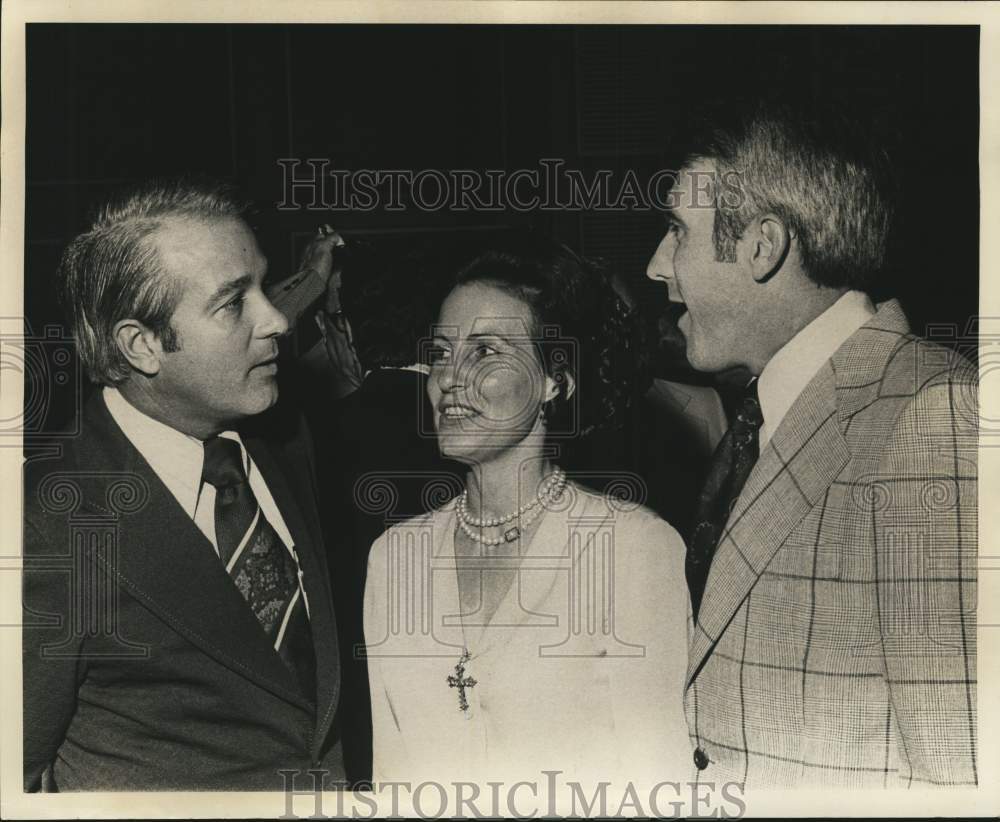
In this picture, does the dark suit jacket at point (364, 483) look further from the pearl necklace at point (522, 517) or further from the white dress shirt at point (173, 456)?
the white dress shirt at point (173, 456)

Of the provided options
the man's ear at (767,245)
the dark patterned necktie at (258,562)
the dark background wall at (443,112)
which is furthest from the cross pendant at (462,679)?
the man's ear at (767,245)

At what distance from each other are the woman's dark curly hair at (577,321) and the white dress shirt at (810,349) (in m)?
0.34

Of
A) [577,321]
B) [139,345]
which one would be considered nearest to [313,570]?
[139,345]

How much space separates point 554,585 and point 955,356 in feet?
3.85

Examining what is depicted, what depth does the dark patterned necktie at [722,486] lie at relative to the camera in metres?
2.88

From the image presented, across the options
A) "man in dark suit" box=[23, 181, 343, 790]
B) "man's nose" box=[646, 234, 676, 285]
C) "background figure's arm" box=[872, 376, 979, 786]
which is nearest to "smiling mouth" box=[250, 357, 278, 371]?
"man in dark suit" box=[23, 181, 343, 790]

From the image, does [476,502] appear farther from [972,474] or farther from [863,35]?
[863,35]

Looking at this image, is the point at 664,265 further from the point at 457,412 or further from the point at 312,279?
the point at 312,279

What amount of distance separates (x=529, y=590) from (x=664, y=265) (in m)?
0.89

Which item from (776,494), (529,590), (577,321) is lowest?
(529,590)

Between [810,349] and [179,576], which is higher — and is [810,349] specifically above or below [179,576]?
above

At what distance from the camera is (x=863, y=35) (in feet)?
9.64

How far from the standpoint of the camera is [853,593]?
2801 millimetres

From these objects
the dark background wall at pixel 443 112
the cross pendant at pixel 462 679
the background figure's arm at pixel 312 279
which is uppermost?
the dark background wall at pixel 443 112
